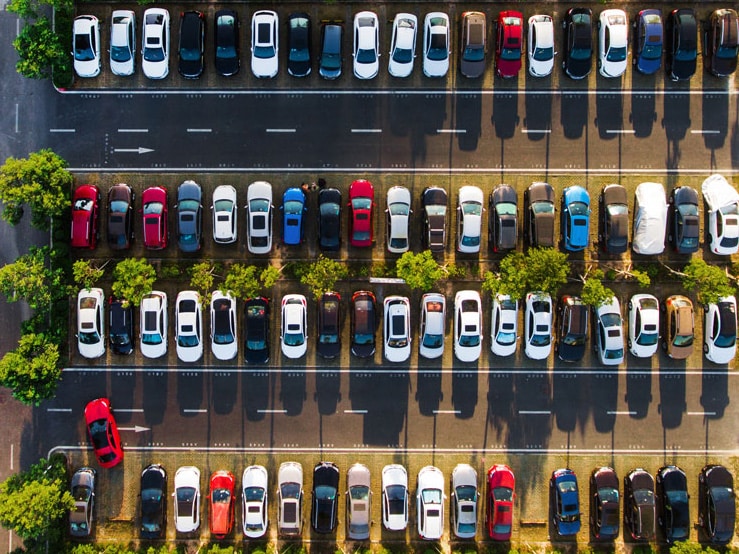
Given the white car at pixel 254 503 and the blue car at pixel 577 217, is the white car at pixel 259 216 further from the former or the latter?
the blue car at pixel 577 217

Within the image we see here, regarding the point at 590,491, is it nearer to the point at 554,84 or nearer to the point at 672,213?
the point at 672,213

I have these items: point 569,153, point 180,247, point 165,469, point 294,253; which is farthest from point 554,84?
point 165,469

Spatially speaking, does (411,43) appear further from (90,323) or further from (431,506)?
(431,506)

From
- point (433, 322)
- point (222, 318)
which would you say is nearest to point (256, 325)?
point (222, 318)

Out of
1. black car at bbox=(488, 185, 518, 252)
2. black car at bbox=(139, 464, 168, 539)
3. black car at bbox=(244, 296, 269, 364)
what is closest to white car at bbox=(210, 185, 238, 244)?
black car at bbox=(244, 296, 269, 364)

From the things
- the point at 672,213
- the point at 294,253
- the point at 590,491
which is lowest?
the point at 590,491

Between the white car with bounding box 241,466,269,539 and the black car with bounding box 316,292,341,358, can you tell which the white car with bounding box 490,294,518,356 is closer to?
the black car with bounding box 316,292,341,358
